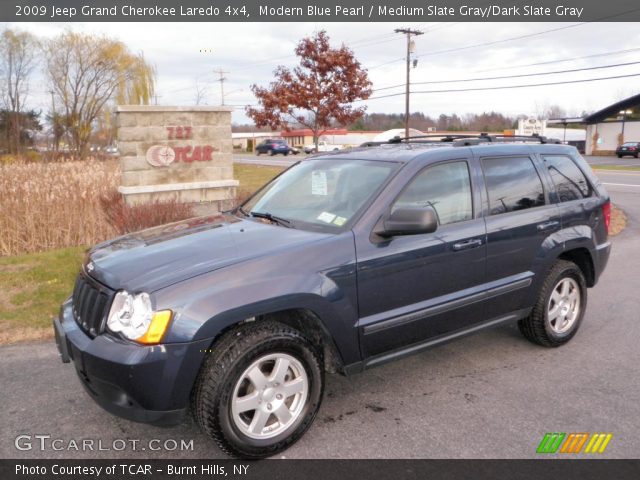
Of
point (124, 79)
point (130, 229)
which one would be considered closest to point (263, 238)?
point (130, 229)

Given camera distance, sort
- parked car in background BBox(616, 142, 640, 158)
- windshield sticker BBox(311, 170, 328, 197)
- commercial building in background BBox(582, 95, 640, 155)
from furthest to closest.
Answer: commercial building in background BBox(582, 95, 640, 155), parked car in background BBox(616, 142, 640, 158), windshield sticker BBox(311, 170, 328, 197)

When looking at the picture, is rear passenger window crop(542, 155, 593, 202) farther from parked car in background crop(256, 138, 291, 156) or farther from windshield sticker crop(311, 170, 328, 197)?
parked car in background crop(256, 138, 291, 156)

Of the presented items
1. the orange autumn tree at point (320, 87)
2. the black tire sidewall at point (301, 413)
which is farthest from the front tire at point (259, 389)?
the orange autumn tree at point (320, 87)

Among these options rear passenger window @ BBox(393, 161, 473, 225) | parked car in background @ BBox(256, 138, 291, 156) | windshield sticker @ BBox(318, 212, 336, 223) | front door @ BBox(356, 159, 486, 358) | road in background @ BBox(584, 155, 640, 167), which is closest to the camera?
front door @ BBox(356, 159, 486, 358)

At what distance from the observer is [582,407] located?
3629 millimetres

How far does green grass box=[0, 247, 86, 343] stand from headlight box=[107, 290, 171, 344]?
258 cm

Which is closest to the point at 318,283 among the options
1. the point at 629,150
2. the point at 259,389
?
the point at 259,389

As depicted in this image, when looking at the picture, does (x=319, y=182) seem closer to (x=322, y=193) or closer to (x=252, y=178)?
(x=322, y=193)

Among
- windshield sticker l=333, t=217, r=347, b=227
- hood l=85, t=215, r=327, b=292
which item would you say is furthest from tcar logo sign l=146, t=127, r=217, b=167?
windshield sticker l=333, t=217, r=347, b=227

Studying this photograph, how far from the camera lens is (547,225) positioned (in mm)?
4492

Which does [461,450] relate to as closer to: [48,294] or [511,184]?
[511,184]

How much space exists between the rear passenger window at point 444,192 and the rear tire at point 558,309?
3.80ft

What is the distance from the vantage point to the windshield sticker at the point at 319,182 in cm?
404

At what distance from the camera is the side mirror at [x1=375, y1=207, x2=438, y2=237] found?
3357 millimetres
